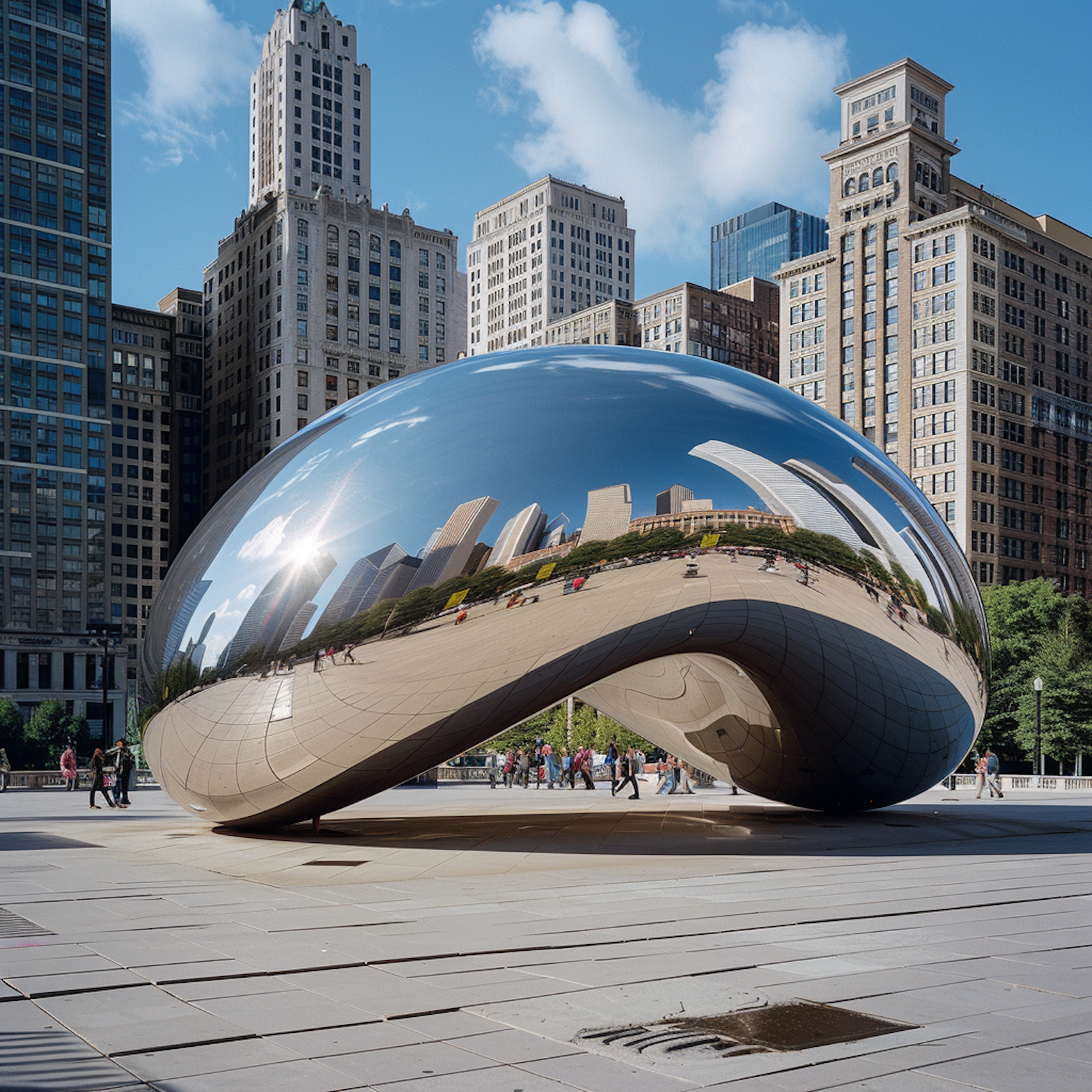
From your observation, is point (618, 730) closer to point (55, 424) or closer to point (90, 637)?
point (90, 637)

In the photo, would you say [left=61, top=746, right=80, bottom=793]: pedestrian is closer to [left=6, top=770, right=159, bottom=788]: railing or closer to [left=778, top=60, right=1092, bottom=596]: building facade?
[left=6, top=770, right=159, bottom=788]: railing

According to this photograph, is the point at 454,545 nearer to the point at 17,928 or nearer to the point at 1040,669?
the point at 17,928

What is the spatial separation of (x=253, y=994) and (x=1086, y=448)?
429 feet

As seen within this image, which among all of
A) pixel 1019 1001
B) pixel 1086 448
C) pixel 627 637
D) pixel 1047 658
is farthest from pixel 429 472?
pixel 1086 448

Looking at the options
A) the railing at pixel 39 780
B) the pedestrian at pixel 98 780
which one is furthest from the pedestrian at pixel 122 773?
the railing at pixel 39 780

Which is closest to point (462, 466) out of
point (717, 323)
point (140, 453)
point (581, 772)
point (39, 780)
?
point (581, 772)

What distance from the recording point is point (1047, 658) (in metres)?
67.3

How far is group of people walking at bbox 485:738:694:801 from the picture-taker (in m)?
33.2

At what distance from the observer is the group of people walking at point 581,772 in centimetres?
3322

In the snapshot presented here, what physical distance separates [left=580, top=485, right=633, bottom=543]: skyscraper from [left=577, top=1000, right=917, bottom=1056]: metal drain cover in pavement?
6.86 meters

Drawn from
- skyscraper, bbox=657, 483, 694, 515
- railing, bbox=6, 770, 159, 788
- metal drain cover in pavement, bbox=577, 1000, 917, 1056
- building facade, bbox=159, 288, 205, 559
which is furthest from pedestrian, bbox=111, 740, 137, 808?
building facade, bbox=159, 288, 205, 559

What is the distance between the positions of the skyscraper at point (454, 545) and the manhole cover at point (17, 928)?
15.7ft

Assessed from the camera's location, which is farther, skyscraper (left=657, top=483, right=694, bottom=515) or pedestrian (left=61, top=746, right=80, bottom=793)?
pedestrian (left=61, top=746, right=80, bottom=793)

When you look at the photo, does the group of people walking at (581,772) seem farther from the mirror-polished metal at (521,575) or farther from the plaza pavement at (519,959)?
the plaza pavement at (519,959)
